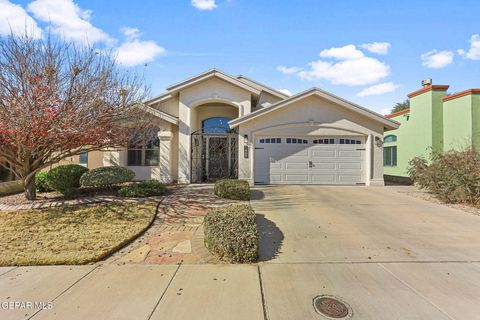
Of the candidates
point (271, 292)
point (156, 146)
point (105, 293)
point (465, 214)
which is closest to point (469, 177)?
point (465, 214)

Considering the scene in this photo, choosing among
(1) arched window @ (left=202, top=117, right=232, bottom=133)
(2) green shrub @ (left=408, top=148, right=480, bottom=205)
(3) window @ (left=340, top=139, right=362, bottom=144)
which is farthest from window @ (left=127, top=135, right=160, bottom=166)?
(2) green shrub @ (left=408, top=148, right=480, bottom=205)

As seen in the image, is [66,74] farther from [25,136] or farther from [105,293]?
[105,293]

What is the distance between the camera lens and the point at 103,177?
33.2ft

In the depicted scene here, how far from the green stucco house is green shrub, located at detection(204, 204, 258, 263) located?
38.3ft

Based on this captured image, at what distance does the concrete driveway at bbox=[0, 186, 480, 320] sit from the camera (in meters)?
3.10

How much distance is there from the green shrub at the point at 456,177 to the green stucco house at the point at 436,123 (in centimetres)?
295

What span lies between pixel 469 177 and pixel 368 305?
8.33 m

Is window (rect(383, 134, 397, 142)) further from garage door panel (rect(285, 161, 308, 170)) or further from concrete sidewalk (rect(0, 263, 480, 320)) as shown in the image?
concrete sidewalk (rect(0, 263, 480, 320))

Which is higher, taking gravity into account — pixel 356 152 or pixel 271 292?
pixel 356 152

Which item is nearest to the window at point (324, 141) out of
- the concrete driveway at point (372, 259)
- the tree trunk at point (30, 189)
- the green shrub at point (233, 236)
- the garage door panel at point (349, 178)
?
the garage door panel at point (349, 178)

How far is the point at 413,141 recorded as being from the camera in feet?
53.7

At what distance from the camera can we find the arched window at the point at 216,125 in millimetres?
14617

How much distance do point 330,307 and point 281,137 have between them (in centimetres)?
1023

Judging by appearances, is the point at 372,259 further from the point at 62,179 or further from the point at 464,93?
the point at 464,93
